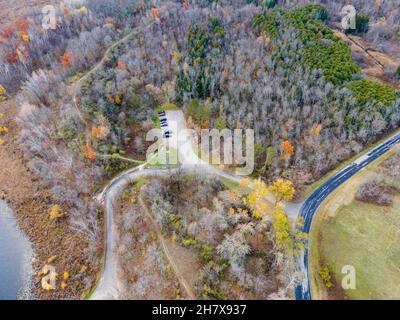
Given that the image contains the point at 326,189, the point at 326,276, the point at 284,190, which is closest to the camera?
the point at 326,276

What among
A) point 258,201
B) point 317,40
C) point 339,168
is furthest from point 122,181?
point 317,40

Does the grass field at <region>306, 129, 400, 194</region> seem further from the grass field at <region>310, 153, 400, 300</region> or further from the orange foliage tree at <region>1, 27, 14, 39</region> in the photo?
the orange foliage tree at <region>1, 27, 14, 39</region>

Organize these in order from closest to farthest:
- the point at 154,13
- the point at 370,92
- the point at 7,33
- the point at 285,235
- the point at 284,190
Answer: the point at 285,235
the point at 284,190
the point at 370,92
the point at 7,33
the point at 154,13

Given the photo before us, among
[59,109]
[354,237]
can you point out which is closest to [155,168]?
[59,109]

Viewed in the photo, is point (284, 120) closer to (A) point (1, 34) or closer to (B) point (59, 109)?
(B) point (59, 109)

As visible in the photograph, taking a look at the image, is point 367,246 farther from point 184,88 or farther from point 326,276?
point 184,88

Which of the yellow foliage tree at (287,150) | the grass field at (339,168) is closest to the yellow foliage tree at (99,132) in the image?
the yellow foliage tree at (287,150)

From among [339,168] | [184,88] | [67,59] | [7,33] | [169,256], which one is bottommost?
[169,256]

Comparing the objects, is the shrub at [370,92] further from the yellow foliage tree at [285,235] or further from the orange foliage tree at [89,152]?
the orange foliage tree at [89,152]
